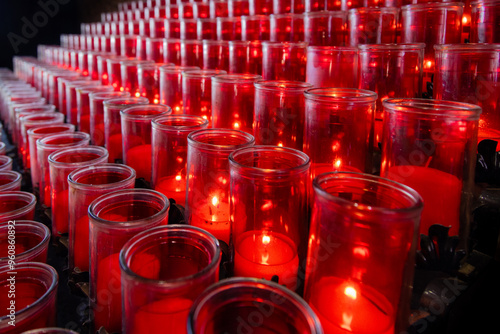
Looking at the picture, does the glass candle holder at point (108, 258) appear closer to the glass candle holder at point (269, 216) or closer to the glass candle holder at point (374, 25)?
the glass candle holder at point (269, 216)

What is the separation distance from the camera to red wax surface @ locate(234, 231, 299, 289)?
571mm

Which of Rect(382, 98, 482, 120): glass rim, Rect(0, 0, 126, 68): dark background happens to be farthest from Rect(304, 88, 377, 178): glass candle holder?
Rect(0, 0, 126, 68): dark background

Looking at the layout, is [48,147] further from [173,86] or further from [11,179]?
[173,86]

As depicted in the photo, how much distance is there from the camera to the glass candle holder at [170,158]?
82 centimetres

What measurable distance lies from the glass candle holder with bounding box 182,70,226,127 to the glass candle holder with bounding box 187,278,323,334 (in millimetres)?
737

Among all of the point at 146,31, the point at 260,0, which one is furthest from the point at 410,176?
the point at 146,31

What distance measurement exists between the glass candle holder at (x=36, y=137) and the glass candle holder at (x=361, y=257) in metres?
0.94

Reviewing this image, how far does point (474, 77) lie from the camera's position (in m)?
0.65

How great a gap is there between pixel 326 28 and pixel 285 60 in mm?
178

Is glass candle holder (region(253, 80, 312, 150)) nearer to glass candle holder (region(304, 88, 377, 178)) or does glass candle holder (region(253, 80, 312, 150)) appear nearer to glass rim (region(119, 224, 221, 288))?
glass candle holder (region(304, 88, 377, 178))

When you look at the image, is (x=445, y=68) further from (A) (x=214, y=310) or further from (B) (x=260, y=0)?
(B) (x=260, y=0)

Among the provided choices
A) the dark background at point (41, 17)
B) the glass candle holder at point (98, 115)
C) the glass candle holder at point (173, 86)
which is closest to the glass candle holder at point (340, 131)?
the glass candle holder at point (173, 86)

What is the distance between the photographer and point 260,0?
1.61 metres

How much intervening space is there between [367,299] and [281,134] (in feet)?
1.39
